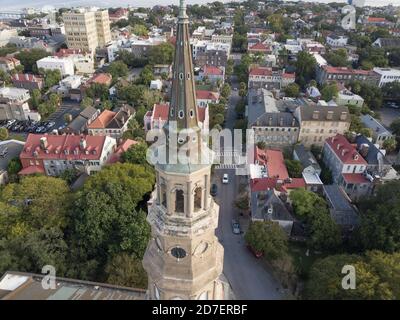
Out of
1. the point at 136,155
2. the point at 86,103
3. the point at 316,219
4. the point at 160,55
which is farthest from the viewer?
the point at 160,55

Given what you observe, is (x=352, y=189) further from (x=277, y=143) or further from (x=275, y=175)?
(x=277, y=143)

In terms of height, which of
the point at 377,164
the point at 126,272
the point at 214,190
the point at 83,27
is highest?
the point at 83,27

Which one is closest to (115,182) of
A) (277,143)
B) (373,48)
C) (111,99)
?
(277,143)

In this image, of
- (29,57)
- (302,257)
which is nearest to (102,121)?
(302,257)

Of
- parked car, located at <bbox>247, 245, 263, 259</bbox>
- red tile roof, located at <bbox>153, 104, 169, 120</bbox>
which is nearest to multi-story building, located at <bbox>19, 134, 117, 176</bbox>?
red tile roof, located at <bbox>153, 104, 169, 120</bbox>

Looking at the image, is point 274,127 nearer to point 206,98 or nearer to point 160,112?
point 206,98

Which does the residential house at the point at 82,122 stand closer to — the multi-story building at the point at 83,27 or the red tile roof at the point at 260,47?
the multi-story building at the point at 83,27

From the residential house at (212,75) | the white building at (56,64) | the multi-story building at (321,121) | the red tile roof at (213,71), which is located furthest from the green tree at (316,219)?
the white building at (56,64)
